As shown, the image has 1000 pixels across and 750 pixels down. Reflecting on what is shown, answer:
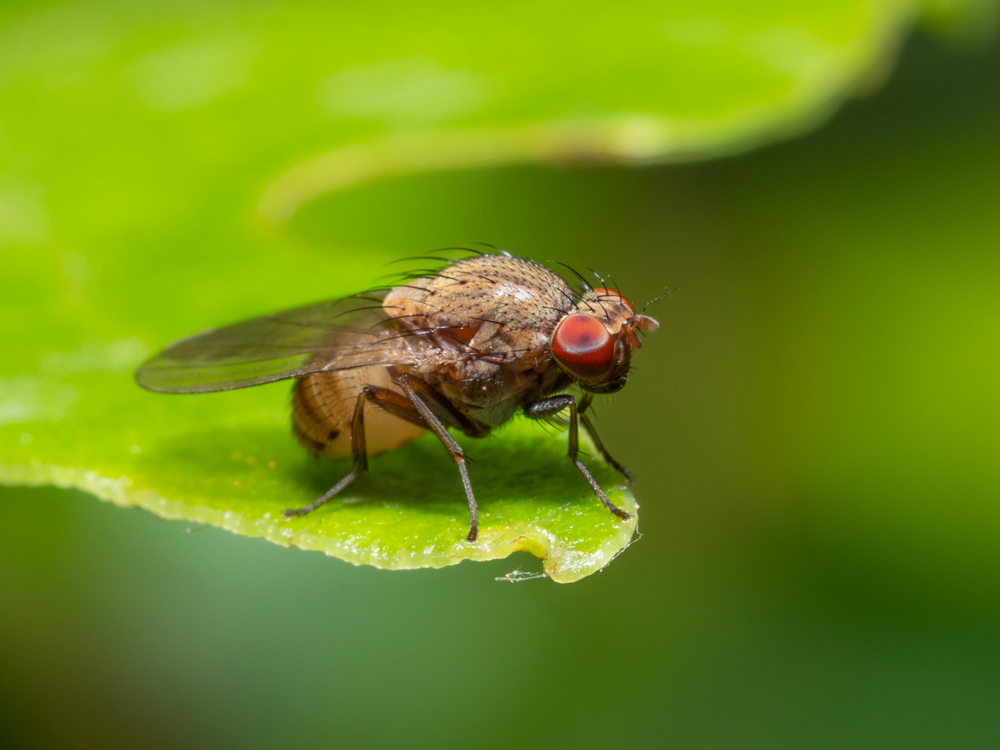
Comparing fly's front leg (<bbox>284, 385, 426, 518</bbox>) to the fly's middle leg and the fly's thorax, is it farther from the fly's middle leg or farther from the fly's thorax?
the fly's thorax

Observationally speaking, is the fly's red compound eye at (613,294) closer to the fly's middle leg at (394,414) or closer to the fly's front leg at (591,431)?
the fly's front leg at (591,431)

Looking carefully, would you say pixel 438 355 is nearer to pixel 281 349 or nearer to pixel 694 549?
pixel 281 349

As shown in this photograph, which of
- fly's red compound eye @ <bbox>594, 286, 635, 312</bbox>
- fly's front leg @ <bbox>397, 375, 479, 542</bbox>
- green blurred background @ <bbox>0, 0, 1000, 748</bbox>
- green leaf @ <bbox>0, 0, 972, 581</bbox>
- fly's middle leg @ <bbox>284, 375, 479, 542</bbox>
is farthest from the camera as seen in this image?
green blurred background @ <bbox>0, 0, 1000, 748</bbox>

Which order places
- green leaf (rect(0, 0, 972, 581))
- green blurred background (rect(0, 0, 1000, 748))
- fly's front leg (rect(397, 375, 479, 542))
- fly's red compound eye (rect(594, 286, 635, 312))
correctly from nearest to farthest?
1. green leaf (rect(0, 0, 972, 581))
2. fly's front leg (rect(397, 375, 479, 542))
3. fly's red compound eye (rect(594, 286, 635, 312))
4. green blurred background (rect(0, 0, 1000, 748))

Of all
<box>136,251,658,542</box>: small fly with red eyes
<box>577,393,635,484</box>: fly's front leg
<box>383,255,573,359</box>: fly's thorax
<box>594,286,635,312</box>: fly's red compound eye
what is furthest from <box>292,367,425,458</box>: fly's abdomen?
<box>594,286,635,312</box>: fly's red compound eye

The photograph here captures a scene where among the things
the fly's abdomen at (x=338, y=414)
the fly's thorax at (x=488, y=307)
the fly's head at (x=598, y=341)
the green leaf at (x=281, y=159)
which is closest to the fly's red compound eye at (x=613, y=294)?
the fly's head at (x=598, y=341)

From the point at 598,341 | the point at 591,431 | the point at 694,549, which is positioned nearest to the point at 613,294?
the point at 598,341

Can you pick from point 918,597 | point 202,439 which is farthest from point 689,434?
point 202,439

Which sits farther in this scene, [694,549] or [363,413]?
[694,549]
